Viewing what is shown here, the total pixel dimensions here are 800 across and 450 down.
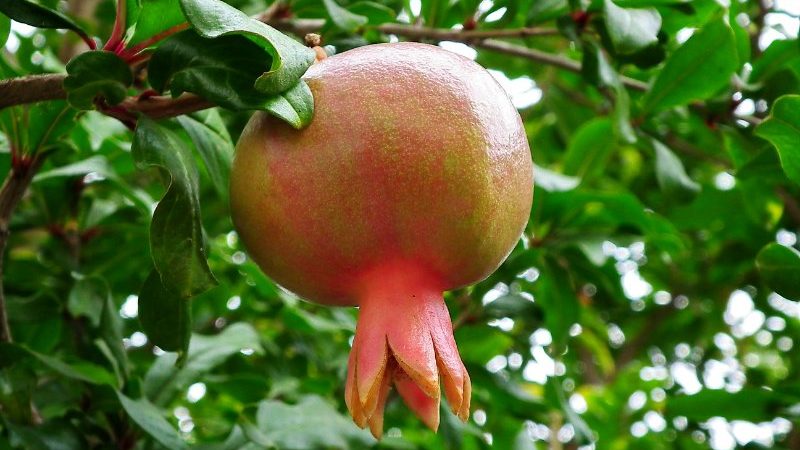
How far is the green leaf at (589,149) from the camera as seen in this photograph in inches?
65.3

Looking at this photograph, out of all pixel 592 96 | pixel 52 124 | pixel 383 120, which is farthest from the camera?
pixel 592 96

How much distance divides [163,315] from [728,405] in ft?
3.70

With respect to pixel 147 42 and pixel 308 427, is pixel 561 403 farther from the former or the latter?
pixel 147 42

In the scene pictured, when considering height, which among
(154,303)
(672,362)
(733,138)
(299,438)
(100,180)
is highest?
(154,303)

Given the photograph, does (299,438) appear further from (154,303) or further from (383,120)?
(383,120)

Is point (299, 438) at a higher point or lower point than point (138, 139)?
lower

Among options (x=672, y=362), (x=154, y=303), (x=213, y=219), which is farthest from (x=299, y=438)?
(x=672, y=362)

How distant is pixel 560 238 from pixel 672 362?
1750mm

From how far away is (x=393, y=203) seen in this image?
0.74 metres

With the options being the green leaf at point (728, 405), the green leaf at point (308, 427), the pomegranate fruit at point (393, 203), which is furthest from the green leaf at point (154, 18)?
the green leaf at point (728, 405)

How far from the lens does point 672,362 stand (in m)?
3.12

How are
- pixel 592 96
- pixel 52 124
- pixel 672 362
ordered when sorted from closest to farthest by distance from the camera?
pixel 52 124
pixel 592 96
pixel 672 362

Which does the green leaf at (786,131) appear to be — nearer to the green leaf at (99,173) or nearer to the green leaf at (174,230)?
the green leaf at (174,230)

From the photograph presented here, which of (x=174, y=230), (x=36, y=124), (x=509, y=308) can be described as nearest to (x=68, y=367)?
(x=36, y=124)
